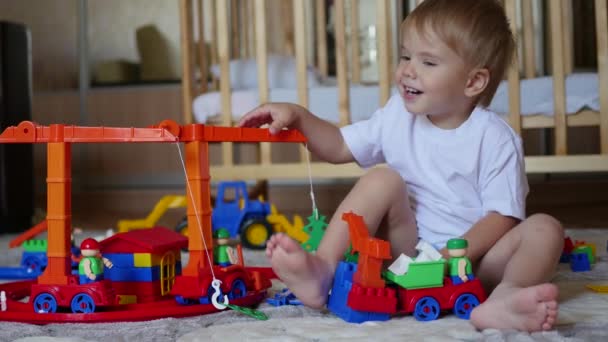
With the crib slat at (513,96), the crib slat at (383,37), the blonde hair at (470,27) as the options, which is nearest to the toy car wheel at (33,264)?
the blonde hair at (470,27)

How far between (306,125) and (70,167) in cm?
37

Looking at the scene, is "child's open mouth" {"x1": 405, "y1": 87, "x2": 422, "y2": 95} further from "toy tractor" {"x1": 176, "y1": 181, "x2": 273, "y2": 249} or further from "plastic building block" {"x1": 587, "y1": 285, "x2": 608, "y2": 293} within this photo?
"toy tractor" {"x1": 176, "y1": 181, "x2": 273, "y2": 249}

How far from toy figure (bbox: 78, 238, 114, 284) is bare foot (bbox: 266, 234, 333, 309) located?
222 millimetres

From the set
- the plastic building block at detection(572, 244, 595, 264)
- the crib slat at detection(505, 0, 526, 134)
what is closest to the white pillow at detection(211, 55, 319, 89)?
the crib slat at detection(505, 0, 526, 134)

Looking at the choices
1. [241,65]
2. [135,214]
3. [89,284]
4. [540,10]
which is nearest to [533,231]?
[89,284]

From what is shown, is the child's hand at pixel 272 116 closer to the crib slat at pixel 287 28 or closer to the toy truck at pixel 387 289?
the toy truck at pixel 387 289

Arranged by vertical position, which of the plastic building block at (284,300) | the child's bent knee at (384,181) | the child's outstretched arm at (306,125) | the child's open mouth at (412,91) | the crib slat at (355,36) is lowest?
the plastic building block at (284,300)

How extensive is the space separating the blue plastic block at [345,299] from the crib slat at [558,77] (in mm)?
1043

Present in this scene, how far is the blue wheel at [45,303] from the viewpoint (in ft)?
3.14

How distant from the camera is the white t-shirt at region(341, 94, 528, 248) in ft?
3.50

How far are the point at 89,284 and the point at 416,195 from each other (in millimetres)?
495

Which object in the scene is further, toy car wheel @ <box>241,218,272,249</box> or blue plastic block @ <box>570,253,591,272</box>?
toy car wheel @ <box>241,218,272,249</box>

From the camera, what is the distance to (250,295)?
3.40ft

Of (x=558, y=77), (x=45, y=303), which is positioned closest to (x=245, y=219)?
(x=558, y=77)
